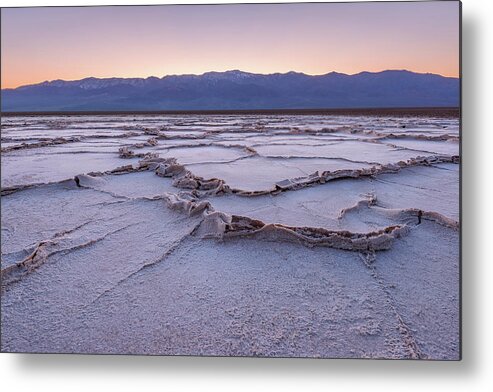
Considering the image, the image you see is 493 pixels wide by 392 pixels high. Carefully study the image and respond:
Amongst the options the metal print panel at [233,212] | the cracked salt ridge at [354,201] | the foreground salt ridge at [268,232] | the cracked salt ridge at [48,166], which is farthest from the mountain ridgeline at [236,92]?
the foreground salt ridge at [268,232]

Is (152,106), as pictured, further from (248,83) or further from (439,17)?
(439,17)

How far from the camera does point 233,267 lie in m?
1.71

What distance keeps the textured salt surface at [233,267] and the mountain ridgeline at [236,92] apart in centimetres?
63

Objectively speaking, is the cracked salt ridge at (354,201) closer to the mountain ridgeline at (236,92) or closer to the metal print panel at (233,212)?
the metal print panel at (233,212)

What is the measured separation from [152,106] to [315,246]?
111 inches

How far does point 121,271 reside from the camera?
66.2 inches

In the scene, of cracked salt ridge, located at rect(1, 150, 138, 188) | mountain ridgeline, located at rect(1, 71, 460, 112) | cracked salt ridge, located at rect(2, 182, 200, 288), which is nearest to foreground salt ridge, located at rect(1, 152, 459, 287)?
cracked salt ridge, located at rect(2, 182, 200, 288)

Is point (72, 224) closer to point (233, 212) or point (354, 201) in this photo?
point (233, 212)

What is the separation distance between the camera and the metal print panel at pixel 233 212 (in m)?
1.49

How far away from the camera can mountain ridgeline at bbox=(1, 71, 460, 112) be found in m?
2.76

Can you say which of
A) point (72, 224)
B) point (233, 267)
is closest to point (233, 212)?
point (233, 267)

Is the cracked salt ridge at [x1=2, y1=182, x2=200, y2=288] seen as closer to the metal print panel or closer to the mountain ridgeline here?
the metal print panel

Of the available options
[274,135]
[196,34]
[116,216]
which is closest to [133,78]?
[196,34]

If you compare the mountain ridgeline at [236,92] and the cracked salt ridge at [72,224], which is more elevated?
the mountain ridgeline at [236,92]
